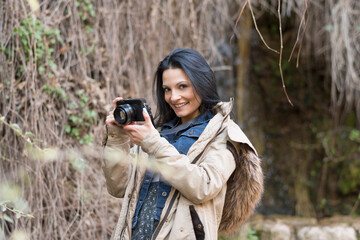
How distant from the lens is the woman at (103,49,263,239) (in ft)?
5.00

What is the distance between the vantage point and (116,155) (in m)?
1.75

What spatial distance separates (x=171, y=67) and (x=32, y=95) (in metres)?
1.22

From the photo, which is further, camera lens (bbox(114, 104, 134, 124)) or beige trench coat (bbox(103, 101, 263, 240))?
camera lens (bbox(114, 104, 134, 124))

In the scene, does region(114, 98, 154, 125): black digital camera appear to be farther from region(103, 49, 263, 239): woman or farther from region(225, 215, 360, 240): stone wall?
region(225, 215, 360, 240): stone wall

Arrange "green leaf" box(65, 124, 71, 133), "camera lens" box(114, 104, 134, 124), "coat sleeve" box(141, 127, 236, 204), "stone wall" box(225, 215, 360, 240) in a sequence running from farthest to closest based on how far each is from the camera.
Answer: "stone wall" box(225, 215, 360, 240), "green leaf" box(65, 124, 71, 133), "camera lens" box(114, 104, 134, 124), "coat sleeve" box(141, 127, 236, 204)

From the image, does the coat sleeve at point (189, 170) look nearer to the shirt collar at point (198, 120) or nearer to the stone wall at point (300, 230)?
the shirt collar at point (198, 120)

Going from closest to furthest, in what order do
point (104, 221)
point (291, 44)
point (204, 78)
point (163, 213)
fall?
point (163, 213) < point (204, 78) < point (104, 221) < point (291, 44)

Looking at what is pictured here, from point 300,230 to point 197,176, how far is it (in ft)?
8.11

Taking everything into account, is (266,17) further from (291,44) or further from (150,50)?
(150,50)

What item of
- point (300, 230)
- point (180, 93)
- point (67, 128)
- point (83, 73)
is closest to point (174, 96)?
point (180, 93)

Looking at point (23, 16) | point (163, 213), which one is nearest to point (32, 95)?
point (23, 16)

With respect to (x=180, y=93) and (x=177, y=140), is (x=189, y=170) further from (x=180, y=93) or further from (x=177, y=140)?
(x=180, y=93)

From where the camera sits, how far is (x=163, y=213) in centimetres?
157

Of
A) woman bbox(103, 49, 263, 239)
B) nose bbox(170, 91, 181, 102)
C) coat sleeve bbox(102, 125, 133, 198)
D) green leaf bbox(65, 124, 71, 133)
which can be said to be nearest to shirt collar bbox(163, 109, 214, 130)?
woman bbox(103, 49, 263, 239)
